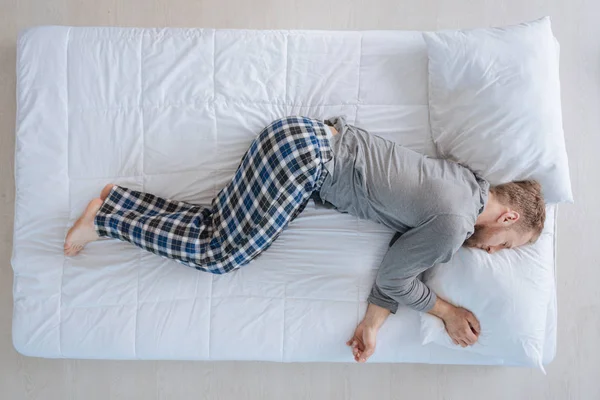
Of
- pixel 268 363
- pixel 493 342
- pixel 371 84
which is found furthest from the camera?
pixel 268 363

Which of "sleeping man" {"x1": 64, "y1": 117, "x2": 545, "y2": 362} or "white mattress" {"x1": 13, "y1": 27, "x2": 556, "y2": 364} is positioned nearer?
"sleeping man" {"x1": 64, "y1": 117, "x2": 545, "y2": 362}

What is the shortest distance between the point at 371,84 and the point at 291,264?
568 mm

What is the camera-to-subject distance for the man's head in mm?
1267

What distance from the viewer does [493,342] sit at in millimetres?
1316

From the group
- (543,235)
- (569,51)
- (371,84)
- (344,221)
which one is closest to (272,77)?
(371,84)

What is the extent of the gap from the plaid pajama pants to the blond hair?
1.56ft

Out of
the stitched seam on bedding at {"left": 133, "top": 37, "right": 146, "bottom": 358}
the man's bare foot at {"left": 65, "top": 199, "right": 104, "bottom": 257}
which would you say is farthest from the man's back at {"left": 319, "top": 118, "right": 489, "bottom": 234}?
the man's bare foot at {"left": 65, "top": 199, "right": 104, "bottom": 257}

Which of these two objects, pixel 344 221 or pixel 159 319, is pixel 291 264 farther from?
pixel 159 319

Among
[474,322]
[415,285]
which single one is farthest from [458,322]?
[415,285]

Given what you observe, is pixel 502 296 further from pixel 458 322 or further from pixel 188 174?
pixel 188 174

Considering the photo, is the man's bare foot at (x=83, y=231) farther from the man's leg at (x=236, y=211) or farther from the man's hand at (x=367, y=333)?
the man's hand at (x=367, y=333)

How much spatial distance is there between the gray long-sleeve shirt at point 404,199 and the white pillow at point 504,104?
0.08m

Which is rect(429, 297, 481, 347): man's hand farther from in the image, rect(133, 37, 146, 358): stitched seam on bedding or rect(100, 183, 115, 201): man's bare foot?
rect(100, 183, 115, 201): man's bare foot

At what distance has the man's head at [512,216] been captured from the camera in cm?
127
